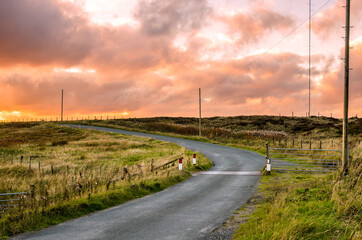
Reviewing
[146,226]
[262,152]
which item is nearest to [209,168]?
[262,152]

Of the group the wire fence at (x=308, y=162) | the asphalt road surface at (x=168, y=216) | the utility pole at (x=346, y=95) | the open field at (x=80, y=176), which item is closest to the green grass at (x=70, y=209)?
the open field at (x=80, y=176)

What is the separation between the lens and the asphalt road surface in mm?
9336

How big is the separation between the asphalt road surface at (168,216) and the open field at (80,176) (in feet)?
2.41

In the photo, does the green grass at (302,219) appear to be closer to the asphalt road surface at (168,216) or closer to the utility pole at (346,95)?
the asphalt road surface at (168,216)

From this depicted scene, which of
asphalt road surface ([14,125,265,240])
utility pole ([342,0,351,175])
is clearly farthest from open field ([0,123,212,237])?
utility pole ([342,0,351,175])

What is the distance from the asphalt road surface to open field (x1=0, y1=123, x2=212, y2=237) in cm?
73

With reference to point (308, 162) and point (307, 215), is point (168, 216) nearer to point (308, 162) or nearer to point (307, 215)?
point (307, 215)

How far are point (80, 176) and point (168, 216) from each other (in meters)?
9.20

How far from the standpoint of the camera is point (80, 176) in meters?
18.7

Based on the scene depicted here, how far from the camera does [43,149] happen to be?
46656 mm

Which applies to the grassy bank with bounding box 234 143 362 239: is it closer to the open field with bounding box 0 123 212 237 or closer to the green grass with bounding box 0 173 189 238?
the green grass with bounding box 0 173 189 238

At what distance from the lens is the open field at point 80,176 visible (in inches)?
443

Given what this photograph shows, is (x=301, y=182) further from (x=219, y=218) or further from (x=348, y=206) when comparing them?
(x=219, y=218)

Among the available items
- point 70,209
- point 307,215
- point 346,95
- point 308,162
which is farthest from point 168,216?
point 308,162
